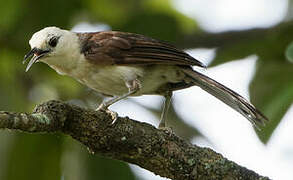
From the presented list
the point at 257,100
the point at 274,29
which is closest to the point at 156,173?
the point at 257,100

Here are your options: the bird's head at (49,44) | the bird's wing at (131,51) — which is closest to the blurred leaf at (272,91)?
the bird's wing at (131,51)

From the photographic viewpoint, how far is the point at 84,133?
3.75m

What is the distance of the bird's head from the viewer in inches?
205

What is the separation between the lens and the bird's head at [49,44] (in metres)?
5.20

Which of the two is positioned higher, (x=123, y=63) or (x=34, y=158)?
(x=123, y=63)

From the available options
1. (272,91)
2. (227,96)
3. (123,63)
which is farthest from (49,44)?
(272,91)

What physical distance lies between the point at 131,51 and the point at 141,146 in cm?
147

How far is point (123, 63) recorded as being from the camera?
5207 millimetres

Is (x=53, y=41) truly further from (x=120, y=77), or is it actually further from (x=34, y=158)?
(x=34, y=158)

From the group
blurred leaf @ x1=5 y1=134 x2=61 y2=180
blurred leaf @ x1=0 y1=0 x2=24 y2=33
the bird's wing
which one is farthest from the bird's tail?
blurred leaf @ x1=0 y1=0 x2=24 y2=33

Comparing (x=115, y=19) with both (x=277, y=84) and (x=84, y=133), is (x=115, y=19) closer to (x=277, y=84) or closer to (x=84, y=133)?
(x=277, y=84)

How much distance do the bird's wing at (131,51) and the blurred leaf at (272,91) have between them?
49cm

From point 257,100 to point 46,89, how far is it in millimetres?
2191

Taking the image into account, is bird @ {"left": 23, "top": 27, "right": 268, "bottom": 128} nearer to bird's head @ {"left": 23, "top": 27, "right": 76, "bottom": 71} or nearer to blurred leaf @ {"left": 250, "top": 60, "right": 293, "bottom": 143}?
bird's head @ {"left": 23, "top": 27, "right": 76, "bottom": 71}
